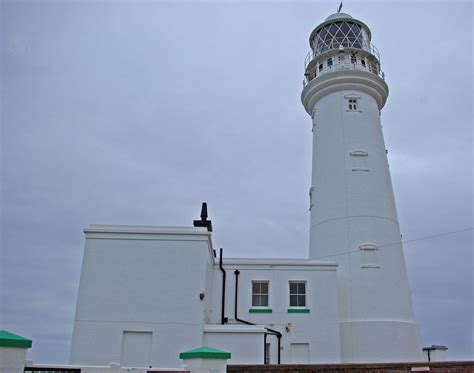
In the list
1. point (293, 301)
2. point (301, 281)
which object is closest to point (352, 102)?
point (301, 281)

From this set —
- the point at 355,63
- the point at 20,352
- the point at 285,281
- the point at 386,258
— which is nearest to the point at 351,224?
the point at 386,258

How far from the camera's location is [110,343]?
15.1 m

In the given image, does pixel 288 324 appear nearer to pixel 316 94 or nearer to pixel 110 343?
pixel 110 343

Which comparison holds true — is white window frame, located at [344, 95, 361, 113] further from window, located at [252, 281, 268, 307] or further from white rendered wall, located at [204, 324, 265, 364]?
white rendered wall, located at [204, 324, 265, 364]

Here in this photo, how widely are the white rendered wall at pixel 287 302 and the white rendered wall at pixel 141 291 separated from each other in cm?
172

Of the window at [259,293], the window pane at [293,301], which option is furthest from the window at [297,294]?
the window at [259,293]

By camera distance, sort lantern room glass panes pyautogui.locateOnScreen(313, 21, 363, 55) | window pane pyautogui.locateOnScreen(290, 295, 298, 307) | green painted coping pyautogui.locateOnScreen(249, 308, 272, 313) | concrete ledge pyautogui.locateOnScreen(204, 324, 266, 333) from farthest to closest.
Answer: lantern room glass panes pyautogui.locateOnScreen(313, 21, 363, 55) < window pane pyautogui.locateOnScreen(290, 295, 298, 307) < green painted coping pyautogui.locateOnScreen(249, 308, 272, 313) < concrete ledge pyautogui.locateOnScreen(204, 324, 266, 333)

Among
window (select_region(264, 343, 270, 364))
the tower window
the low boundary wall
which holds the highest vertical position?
the tower window

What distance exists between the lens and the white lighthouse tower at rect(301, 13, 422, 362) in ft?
56.3

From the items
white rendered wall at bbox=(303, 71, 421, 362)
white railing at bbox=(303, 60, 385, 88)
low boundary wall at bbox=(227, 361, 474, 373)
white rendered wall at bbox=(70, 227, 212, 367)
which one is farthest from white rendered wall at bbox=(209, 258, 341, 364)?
white railing at bbox=(303, 60, 385, 88)

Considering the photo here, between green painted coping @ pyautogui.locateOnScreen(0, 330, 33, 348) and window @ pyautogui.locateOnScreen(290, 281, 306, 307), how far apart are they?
36.8ft

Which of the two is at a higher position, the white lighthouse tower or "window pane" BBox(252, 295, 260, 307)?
the white lighthouse tower

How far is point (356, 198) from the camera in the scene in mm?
18781

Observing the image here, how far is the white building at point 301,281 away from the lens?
1520 cm
